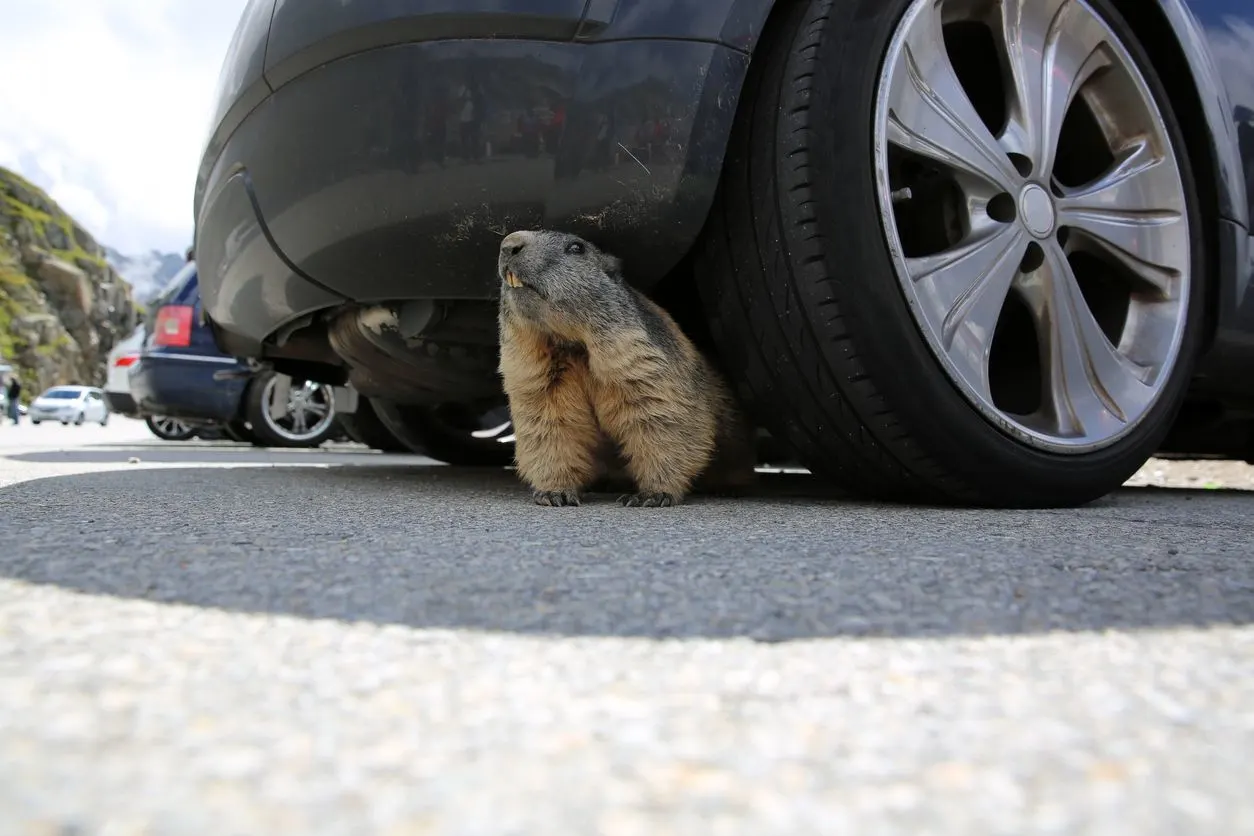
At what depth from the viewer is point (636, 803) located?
0.62 m

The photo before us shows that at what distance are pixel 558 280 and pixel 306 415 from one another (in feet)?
25.1

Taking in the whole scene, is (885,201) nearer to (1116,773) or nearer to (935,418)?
(935,418)

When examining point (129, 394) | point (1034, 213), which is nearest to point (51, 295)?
point (129, 394)

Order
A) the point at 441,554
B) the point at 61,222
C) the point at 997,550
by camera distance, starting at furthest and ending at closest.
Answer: the point at 61,222, the point at 997,550, the point at 441,554

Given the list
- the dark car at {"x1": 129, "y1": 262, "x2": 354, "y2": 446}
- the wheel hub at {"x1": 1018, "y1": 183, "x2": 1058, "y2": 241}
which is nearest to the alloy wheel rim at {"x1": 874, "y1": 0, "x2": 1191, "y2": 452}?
the wheel hub at {"x1": 1018, "y1": 183, "x2": 1058, "y2": 241}

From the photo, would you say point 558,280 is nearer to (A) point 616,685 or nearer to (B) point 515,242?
(B) point 515,242

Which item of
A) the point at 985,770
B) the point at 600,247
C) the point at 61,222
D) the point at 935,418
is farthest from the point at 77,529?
the point at 61,222

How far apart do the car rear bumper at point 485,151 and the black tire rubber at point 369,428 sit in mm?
2450

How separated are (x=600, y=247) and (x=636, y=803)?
5.97 feet

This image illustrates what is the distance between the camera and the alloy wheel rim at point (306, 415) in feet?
29.2

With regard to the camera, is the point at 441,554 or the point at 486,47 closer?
the point at 441,554

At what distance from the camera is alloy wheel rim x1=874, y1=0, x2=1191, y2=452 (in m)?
2.23

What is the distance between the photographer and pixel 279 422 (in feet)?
29.3

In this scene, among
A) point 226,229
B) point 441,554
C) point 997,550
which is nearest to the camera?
point 441,554
